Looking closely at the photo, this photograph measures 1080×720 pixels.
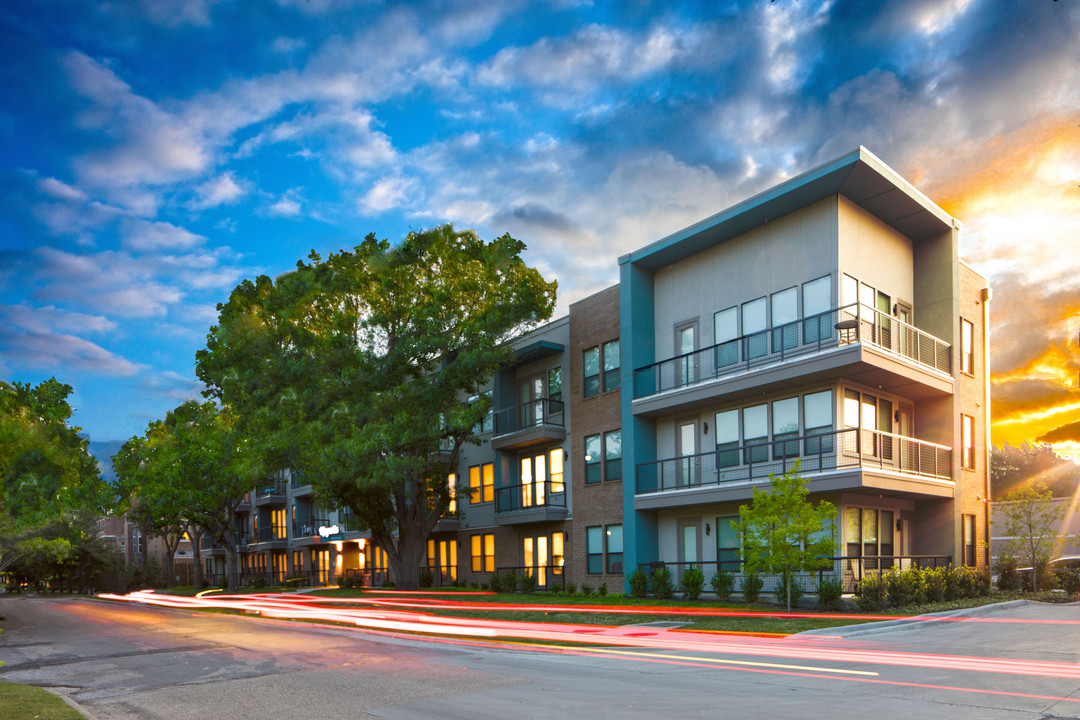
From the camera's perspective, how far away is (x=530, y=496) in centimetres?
3316

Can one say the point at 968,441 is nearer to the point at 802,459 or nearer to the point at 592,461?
the point at 802,459

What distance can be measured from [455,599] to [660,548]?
302 inches

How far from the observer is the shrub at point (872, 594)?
2038cm

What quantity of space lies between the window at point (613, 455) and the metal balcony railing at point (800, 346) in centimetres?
218

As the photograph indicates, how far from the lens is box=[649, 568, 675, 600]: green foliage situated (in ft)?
85.1

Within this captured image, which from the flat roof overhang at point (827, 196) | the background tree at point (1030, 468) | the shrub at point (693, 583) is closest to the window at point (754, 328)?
the flat roof overhang at point (827, 196)

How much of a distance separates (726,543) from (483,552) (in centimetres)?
1452

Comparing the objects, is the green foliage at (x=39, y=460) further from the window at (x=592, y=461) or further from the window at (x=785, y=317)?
the window at (x=785, y=317)

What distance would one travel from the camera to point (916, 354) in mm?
25359

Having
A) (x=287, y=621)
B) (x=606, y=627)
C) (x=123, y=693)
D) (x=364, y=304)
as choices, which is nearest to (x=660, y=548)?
(x=606, y=627)

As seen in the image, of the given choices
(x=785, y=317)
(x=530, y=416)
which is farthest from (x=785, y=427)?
(x=530, y=416)

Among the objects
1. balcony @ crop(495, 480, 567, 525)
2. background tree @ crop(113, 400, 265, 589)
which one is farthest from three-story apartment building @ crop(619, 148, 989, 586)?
background tree @ crop(113, 400, 265, 589)

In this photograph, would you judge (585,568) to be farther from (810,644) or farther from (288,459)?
(810,644)

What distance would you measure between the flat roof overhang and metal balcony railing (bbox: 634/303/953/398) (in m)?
3.46
